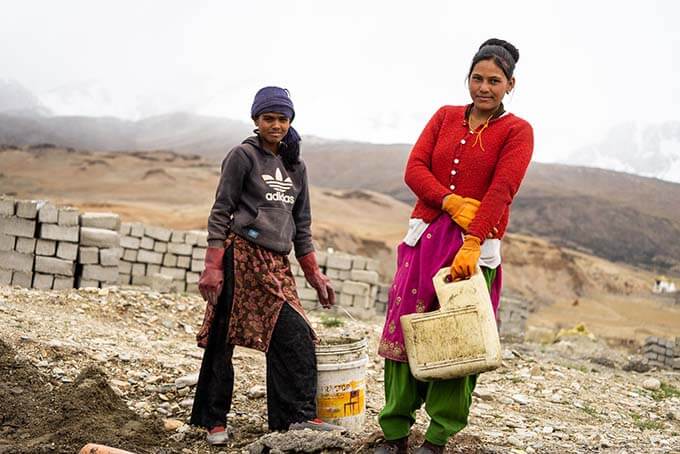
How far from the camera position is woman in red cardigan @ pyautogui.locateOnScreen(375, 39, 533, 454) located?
10.5ft

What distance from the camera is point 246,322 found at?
3.76 metres

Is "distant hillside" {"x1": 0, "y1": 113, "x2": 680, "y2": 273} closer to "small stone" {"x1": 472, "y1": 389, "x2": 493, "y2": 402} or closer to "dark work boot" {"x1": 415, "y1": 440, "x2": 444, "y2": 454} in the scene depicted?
"small stone" {"x1": 472, "y1": 389, "x2": 493, "y2": 402}

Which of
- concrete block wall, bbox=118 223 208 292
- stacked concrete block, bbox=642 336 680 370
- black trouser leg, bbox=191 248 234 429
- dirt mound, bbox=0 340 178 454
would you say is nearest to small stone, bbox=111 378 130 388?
dirt mound, bbox=0 340 178 454

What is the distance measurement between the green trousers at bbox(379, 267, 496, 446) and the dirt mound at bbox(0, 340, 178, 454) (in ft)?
3.83

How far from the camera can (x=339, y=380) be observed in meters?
3.91

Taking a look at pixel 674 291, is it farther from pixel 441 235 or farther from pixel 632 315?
pixel 441 235

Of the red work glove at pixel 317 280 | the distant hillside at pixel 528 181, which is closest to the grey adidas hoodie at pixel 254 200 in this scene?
the red work glove at pixel 317 280

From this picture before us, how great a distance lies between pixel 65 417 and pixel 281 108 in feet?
6.58

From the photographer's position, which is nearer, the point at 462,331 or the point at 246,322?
the point at 462,331

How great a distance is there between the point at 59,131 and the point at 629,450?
6903cm

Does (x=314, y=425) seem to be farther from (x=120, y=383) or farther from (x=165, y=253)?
(x=165, y=253)

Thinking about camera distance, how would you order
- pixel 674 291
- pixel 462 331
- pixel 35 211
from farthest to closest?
pixel 674 291, pixel 35 211, pixel 462 331

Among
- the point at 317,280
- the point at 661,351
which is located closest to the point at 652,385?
the point at 661,351

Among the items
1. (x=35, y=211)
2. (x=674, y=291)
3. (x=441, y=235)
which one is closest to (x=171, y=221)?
(x=35, y=211)
